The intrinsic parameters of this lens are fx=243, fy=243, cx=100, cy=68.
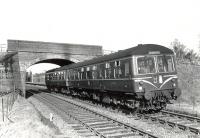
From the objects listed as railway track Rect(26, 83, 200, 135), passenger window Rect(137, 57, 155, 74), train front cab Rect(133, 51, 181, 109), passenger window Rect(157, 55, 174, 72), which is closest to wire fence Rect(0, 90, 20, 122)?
railway track Rect(26, 83, 200, 135)

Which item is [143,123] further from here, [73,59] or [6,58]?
[6,58]

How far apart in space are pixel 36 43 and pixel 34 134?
23.5 metres

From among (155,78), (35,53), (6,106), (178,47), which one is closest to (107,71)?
(155,78)

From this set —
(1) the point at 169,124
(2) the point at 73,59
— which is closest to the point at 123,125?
(1) the point at 169,124

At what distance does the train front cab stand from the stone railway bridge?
18654 millimetres

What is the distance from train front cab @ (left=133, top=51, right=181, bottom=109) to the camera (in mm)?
12688

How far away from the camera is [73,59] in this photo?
107 ft

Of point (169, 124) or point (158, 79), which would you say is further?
point (158, 79)

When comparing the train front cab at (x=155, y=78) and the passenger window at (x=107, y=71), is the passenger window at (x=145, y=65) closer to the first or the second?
the train front cab at (x=155, y=78)

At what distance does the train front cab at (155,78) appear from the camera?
12.7 m

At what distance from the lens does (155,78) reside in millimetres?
12977

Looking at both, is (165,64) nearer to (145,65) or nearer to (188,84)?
(145,65)

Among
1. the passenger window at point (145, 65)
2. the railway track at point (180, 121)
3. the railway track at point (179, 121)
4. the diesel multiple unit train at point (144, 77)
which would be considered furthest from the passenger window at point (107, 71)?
the railway track at point (180, 121)

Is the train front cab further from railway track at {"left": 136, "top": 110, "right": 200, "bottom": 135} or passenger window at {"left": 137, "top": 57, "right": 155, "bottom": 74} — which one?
railway track at {"left": 136, "top": 110, "right": 200, "bottom": 135}
